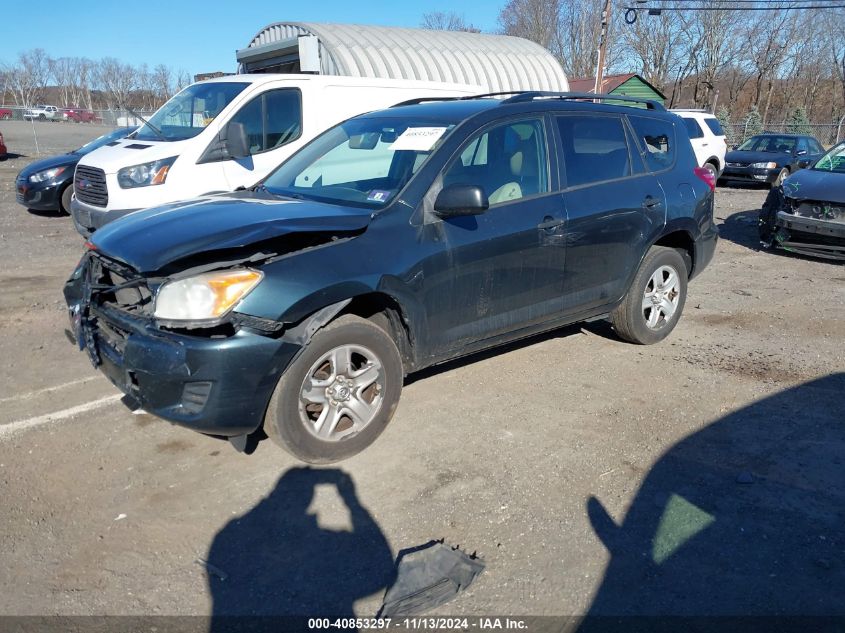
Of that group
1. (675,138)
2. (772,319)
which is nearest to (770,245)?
(772,319)

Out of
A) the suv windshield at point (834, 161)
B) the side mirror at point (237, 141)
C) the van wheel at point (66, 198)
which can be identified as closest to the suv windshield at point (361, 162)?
the side mirror at point (237, 141)

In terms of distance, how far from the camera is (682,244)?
5723mm

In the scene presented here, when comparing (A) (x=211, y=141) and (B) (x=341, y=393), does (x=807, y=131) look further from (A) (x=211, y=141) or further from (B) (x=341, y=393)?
(B) (x=341, y=393)

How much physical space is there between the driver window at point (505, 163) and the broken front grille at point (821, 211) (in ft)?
19.5

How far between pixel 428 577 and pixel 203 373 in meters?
1.35

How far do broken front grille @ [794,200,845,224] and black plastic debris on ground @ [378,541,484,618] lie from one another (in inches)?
310

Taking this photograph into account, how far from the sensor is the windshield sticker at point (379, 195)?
3947 mm

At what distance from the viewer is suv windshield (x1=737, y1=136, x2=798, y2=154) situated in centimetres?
1858

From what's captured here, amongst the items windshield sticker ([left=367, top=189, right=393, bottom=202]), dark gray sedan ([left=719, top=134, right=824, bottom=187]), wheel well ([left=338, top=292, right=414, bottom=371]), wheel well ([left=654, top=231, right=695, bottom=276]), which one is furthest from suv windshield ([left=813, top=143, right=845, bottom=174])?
wheel well ([left=338, top=292, right=414, bottom=371])

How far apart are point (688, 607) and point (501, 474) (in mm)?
1174

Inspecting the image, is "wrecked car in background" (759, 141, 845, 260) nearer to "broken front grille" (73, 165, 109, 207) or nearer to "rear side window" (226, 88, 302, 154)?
"rear side window" (226, 88, 302, 154)

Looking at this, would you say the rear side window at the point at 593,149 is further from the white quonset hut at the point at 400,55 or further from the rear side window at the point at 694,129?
the rear side window at the point at 694,129

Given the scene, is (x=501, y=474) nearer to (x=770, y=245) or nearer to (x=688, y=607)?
(x=688, y=607)

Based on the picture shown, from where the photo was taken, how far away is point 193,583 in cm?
282
